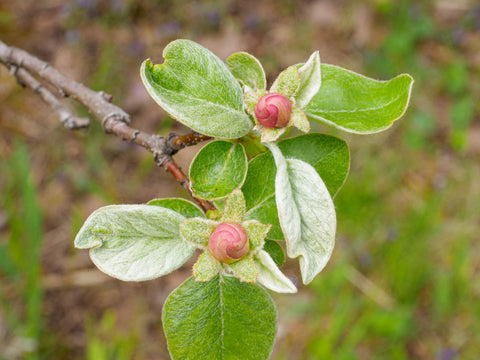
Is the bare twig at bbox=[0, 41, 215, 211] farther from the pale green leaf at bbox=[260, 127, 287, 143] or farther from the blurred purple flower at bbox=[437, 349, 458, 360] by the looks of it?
the blurred purple flower at bbox=[437, 349, 458, 360]

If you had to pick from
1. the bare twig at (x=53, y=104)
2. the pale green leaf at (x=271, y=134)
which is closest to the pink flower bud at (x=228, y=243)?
the pale green leaf at (x=271, y=134)

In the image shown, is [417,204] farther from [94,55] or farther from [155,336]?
[94,55]

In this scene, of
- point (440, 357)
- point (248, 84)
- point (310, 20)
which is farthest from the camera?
point (310, 20)

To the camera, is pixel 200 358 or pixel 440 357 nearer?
pixel 200 358

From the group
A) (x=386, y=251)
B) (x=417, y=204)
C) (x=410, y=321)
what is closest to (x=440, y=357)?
(x=410, y=321)

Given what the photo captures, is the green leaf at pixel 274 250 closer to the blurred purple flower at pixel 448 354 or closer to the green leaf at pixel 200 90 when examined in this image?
the green leaf at pixel 200 90

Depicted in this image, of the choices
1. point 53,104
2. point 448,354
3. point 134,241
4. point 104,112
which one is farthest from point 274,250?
point 448,354

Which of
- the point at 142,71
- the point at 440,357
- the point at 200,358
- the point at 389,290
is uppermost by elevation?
the point at 142,71
